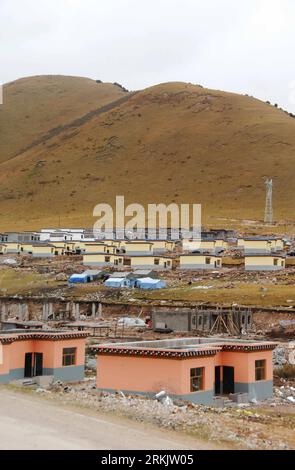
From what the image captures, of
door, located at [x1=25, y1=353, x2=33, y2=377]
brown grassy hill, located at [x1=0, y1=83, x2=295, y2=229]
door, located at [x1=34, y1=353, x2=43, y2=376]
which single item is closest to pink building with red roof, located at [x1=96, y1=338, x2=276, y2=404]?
door, located at [x1=34, y1=353, x2=43, y2=376]

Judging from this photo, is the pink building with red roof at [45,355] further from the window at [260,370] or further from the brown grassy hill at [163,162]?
the brown grassy hill at [163,162]

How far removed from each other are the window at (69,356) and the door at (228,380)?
7.09 m

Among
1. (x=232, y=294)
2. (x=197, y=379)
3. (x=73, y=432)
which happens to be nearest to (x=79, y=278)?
(x=232, y=294)

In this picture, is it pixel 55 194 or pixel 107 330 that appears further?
pixel 55 194

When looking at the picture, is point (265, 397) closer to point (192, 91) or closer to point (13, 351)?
point (13, 351)

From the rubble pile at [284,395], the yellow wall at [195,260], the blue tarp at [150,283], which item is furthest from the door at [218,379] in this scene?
the yellow wall at [195,260]

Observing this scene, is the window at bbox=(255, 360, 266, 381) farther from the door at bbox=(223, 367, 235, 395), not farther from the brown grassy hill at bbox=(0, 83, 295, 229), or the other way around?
the brown grassy hill at bbox=(0, 83, 295, 229)

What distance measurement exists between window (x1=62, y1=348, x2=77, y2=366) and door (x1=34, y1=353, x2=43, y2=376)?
102 centimetres

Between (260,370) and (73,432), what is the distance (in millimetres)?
13810

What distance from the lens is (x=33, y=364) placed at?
3309 cm

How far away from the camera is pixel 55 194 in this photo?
473 feet
